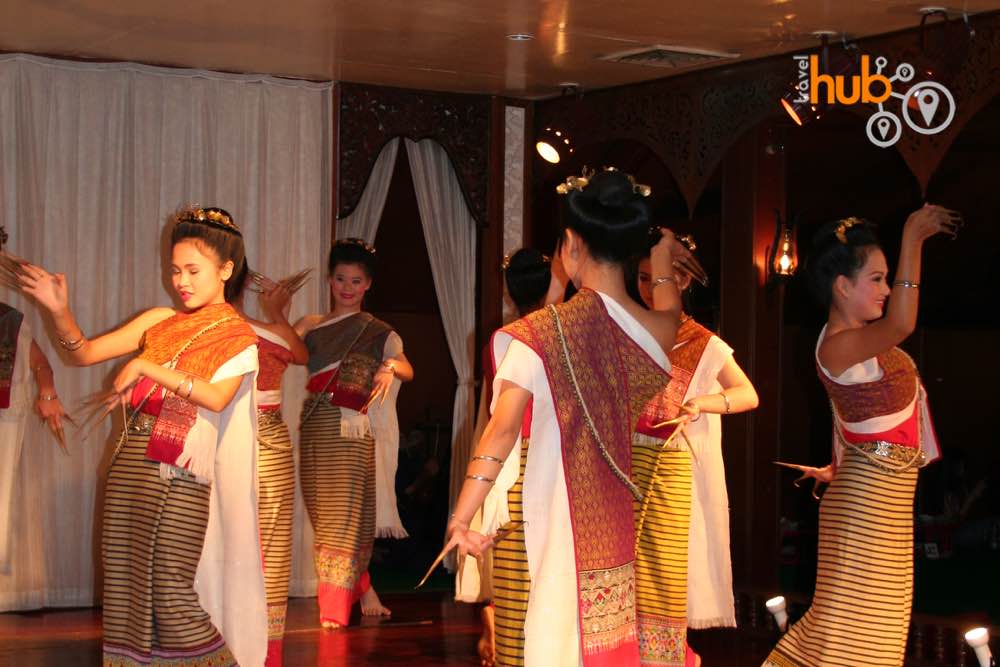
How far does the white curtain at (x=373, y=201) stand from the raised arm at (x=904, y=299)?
3.98m

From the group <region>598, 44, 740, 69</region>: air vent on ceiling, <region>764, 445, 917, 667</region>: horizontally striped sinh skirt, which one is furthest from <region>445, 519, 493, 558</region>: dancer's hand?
<region>598, 44, 740, 69</region>: air vent on ceiling

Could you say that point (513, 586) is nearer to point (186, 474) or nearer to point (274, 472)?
point (186, 474)

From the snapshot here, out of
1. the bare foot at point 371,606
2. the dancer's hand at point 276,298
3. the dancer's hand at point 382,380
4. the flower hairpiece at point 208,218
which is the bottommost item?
the bare foot at point 371,606

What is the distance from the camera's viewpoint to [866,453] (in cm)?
391

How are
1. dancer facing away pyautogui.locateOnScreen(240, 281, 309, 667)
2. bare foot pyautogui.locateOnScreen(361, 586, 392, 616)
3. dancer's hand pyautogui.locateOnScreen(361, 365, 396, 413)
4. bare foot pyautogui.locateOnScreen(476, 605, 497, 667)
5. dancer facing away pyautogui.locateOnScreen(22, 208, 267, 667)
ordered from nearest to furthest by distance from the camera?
dancer facing away pyautogui.locateOnScreen(22, 208, 267, 667)
dancer facing away pyautogui.locateOnScreen(240, 281, 309, 667)
bare foot pyautogui.locateOnScreen(476, 605, 497, 667)
dancer's hand pyautogui.locateOnScreen(361, 365, 396, 413)
bare foot pyautogui.locateOnScreen(361, 586, 392, 616)

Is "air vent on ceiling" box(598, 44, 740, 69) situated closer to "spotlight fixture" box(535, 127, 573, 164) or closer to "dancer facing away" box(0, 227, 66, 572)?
"spotlight fixture" box(535, 127, 573, 164)

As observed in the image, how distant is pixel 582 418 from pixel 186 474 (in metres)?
1.47

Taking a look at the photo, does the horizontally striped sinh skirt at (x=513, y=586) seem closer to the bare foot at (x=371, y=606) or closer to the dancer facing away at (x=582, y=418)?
the dancer facing away at (x=582, y=418)

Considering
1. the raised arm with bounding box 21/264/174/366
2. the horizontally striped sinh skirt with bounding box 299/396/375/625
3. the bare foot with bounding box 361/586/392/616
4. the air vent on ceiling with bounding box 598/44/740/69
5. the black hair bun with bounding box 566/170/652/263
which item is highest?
the air vent on ceiling with bounding box 598/44/740/69

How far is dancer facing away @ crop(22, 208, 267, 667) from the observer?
3.96 metres

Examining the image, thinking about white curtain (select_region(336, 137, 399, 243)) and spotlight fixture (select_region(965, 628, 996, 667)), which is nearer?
spotlight fixture (select_region(965, 628, 996, 667))

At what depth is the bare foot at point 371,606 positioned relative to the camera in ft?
20.5

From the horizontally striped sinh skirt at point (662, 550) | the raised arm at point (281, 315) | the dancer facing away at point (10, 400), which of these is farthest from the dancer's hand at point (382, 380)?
the horizontally striped sinh skirt at point (662, 550)

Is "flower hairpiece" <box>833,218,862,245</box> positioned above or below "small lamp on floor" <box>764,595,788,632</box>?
above
